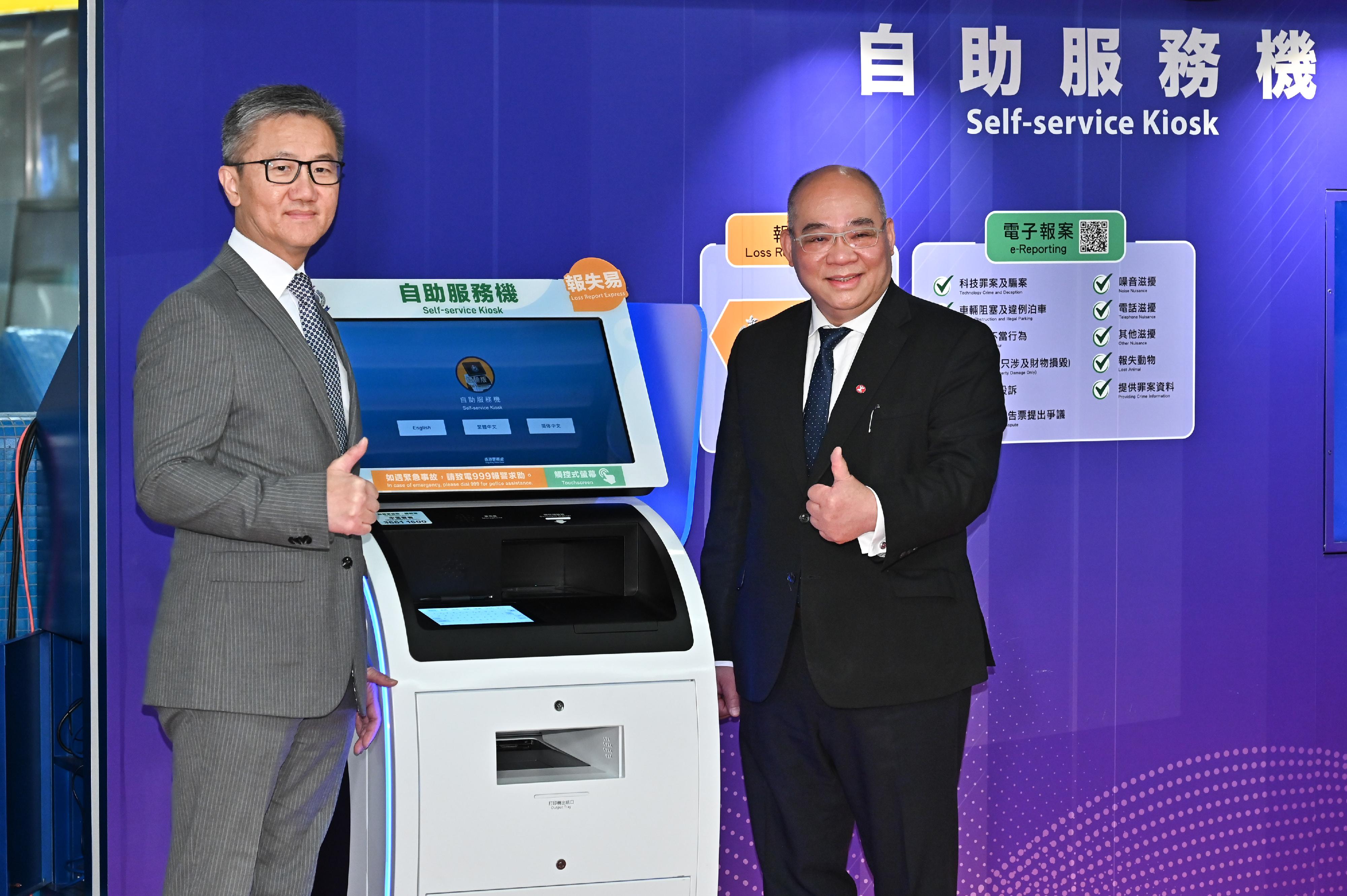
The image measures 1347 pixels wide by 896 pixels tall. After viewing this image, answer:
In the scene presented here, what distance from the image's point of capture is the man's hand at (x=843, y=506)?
2.23 metres

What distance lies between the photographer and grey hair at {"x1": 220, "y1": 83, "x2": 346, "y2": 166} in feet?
7.46

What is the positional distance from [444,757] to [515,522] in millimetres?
523

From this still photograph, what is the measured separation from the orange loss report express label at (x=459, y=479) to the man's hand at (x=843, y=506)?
2.47ft

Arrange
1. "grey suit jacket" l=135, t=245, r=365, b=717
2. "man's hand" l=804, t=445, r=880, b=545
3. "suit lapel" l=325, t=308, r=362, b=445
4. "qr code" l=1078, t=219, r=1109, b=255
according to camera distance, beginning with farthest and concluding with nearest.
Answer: "qr code" l=1078, t=219, r=1109, b=255 < "suit lapel" l=325, t=308, r=362, b=445 < "man's hand" l=804, t=445, r=880, b=545 < "grey suit jacket" l=135, t=245, r=365, b=717

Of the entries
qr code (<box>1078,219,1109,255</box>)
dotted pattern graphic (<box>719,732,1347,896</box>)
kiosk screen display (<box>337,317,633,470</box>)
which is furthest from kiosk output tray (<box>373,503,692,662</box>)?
qr code (<box>1078,219,1109,255</box>)

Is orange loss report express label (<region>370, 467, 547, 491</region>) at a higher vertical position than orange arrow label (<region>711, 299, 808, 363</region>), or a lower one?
lower

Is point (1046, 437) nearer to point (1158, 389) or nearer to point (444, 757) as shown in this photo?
point (1158, 389)

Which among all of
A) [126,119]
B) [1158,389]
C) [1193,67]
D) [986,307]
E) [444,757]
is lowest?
[444,757]

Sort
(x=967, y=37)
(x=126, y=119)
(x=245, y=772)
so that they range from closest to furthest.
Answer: (x=245, y=772) → (x=126, y=119) → (x=967, y=37)

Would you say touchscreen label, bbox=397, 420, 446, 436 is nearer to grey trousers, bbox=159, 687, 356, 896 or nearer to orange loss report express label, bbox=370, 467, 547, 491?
orange loss report express label, bbox=370, 467, 547, 491

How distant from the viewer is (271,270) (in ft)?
7.39

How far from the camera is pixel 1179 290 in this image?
3.44 meters

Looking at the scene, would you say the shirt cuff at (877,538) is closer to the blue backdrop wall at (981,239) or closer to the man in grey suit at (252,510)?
the man in grey suit at (252,510)

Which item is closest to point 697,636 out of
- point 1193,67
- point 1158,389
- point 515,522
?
point 515,522
